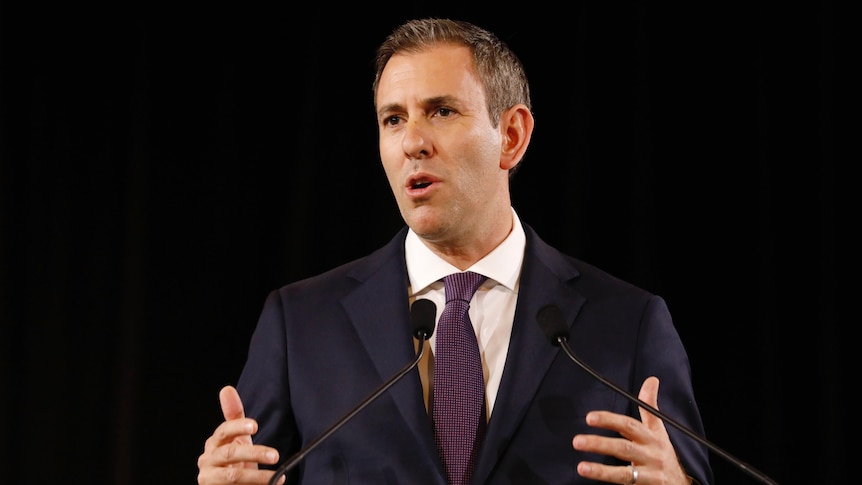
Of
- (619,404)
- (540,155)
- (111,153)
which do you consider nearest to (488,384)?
(619,404)

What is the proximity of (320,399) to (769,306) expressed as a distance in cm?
171

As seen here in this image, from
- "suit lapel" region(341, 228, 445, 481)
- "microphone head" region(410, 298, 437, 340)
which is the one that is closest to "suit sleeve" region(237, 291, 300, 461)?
"suit lapel" region(341, 228, 445, 481)

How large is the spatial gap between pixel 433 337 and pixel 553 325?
0.37 metres

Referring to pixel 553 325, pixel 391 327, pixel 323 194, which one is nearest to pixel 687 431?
pixel 553 325

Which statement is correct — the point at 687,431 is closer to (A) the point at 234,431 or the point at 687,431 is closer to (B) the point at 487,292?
(B) the point at 487,292

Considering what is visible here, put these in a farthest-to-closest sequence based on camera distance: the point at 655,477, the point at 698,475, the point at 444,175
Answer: the point at 444,175 < the point at 698,475 < the point at 655,477

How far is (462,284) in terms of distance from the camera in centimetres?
208

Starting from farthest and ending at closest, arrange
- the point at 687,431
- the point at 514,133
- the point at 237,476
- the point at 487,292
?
the point at 514,133, the point at 487,292, the point at 237,476, the point at 687,431

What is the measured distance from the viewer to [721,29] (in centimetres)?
304

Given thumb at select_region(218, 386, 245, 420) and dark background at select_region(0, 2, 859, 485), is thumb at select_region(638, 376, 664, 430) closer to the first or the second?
thumb at select_region(218, 386, 245, 420)

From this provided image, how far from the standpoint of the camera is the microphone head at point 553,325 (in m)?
1.73

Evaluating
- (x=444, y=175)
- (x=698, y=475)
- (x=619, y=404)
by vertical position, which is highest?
(x=444, y=175)

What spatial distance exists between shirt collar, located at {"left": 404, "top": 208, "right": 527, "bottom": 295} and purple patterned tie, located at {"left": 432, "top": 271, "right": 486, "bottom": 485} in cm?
12

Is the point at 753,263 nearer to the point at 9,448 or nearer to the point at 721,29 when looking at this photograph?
the point at 721,29
